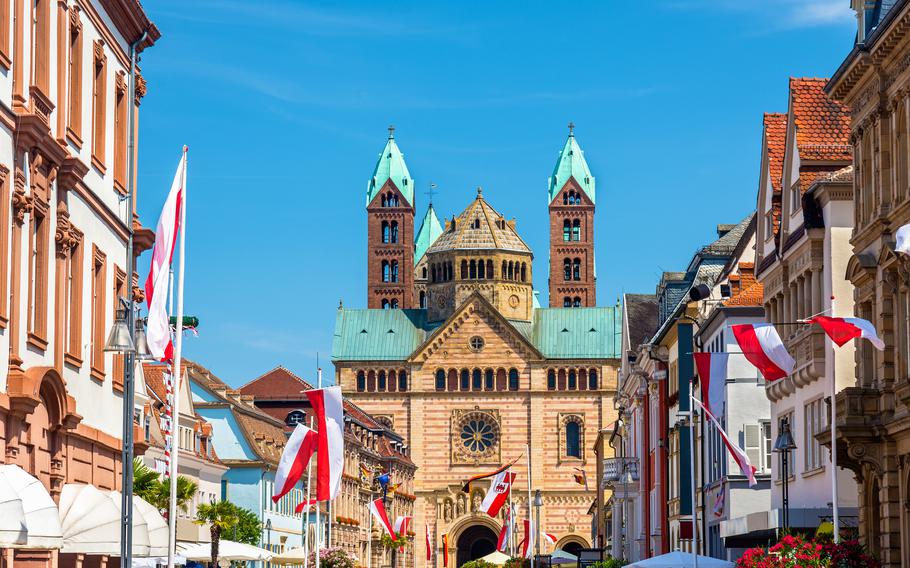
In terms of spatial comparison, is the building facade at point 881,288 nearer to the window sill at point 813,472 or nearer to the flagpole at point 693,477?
the window sill at point 813,472

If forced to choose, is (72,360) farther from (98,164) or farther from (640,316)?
(640,316)

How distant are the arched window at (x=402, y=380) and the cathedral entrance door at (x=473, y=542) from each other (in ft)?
42.0

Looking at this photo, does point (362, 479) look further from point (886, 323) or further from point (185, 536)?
point (886, 323)

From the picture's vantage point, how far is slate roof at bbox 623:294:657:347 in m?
85.6

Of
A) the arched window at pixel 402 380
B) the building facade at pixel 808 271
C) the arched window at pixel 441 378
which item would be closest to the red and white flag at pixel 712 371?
the building facade at pixel 808 271

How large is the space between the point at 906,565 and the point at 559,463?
12014 centimetres

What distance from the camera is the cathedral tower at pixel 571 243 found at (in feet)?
566

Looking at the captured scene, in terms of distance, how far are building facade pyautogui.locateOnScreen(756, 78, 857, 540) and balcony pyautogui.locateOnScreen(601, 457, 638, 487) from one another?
33305 mm

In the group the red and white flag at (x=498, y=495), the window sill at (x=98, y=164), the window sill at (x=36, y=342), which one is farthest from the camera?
the red and white flag at (x=498, y=495)

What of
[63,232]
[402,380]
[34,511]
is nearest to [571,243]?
[402,380]

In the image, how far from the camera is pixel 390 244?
175 metres

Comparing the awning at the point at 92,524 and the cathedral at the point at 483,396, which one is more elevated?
the cathedral at the point at 483,396

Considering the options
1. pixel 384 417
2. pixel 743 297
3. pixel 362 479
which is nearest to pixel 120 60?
pixel 743 297

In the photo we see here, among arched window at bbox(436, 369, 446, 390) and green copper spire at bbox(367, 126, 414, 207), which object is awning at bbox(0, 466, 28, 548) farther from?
green copper spire at bbox(367, 126, 414, 207)
